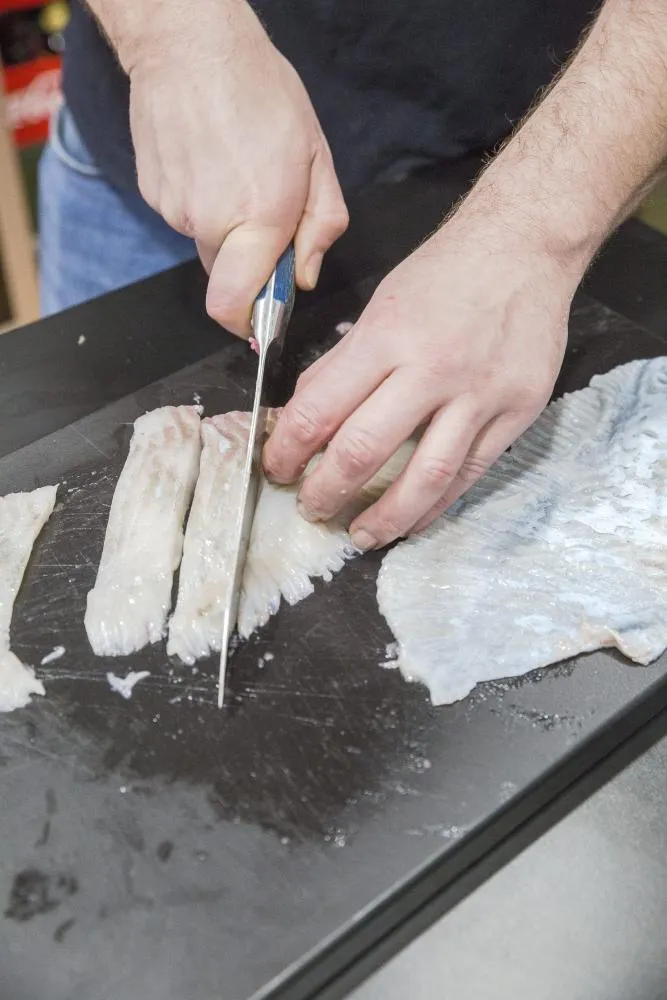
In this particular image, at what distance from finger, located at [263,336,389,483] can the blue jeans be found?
0.88 m

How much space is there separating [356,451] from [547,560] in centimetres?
36

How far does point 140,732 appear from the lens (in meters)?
1.26

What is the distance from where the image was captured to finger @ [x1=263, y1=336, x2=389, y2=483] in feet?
4.38

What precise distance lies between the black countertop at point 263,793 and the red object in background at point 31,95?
7.12 ft

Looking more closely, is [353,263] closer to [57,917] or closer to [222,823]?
[222,823]

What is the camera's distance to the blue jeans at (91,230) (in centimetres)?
214

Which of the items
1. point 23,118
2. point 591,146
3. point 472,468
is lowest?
point 23,118

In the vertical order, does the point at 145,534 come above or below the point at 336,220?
below

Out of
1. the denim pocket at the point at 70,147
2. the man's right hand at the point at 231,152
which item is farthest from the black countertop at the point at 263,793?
the denim pocket at the point at 70,147

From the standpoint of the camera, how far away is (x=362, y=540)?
1.44m

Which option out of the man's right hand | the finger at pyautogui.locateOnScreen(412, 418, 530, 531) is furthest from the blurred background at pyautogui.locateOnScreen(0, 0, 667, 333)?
the finger at pyautogui.locateOnScreen(412, 418, 530, 531)

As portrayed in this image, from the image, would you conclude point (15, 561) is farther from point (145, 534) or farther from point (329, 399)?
point (329, 399)

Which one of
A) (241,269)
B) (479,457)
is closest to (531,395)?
(479,457)

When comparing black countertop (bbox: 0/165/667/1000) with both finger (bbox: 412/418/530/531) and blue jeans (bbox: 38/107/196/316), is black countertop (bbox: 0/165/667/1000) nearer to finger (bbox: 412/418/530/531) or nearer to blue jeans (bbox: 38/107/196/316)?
finger (bbox: 412/418/530/531)
